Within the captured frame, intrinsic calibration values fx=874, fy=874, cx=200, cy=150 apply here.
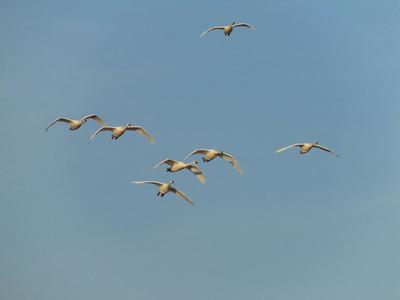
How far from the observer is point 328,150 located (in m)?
152

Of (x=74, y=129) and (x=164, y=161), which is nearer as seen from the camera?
(x=164, y=161)

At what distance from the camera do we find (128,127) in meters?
150

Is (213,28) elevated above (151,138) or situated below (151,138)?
above

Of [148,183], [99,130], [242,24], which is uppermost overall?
[242,24]

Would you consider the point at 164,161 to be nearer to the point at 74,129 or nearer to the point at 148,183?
the point at 148,183

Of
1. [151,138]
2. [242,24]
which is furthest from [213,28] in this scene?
[151,138]

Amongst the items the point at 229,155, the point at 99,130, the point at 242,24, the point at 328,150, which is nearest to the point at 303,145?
the point at 328,150

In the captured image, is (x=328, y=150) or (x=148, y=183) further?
(x=328, y=150)

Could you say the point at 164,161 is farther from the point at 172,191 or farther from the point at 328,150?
the point at 328,150

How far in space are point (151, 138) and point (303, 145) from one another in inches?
1039

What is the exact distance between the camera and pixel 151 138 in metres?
150

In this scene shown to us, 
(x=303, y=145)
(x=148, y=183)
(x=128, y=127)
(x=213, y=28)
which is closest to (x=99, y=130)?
(x=128, y=127)

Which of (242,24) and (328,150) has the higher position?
(242,24)

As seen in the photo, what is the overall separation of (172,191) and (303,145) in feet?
80.3
